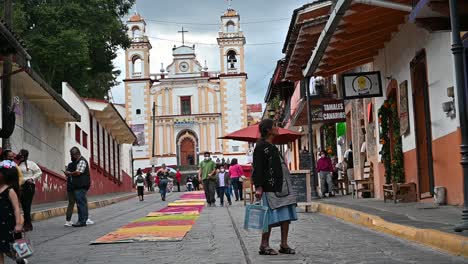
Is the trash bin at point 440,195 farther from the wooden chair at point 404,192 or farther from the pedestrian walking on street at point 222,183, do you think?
the pedestrian walking on street at point 222,183

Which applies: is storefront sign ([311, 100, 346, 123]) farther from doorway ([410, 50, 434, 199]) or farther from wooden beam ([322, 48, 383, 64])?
doorway ([410, 50, 434, 199])

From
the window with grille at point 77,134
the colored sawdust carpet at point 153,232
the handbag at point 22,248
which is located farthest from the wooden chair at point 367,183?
the window with grille at point 77,134

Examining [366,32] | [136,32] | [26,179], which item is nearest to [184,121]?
[136,32]

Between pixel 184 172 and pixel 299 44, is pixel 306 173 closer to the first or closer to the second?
pixel 299 44

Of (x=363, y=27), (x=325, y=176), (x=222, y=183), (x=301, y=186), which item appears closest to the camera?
(x=363, y=27)

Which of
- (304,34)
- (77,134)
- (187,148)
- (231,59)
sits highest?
(231,59)

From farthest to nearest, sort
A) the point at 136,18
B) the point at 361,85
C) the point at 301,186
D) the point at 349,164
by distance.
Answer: the point at 136,18 < the point at 349,164 < the point at 301,186 < the point at 361,85

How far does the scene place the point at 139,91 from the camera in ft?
263

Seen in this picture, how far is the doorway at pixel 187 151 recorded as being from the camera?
8069cm

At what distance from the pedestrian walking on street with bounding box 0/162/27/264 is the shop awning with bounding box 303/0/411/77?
7.52 meters

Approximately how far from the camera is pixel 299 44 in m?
20.8

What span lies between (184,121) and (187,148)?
335 cm

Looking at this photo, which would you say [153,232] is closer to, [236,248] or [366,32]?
[236,248]

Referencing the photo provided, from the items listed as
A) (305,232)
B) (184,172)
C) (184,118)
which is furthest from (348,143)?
(184,118)
